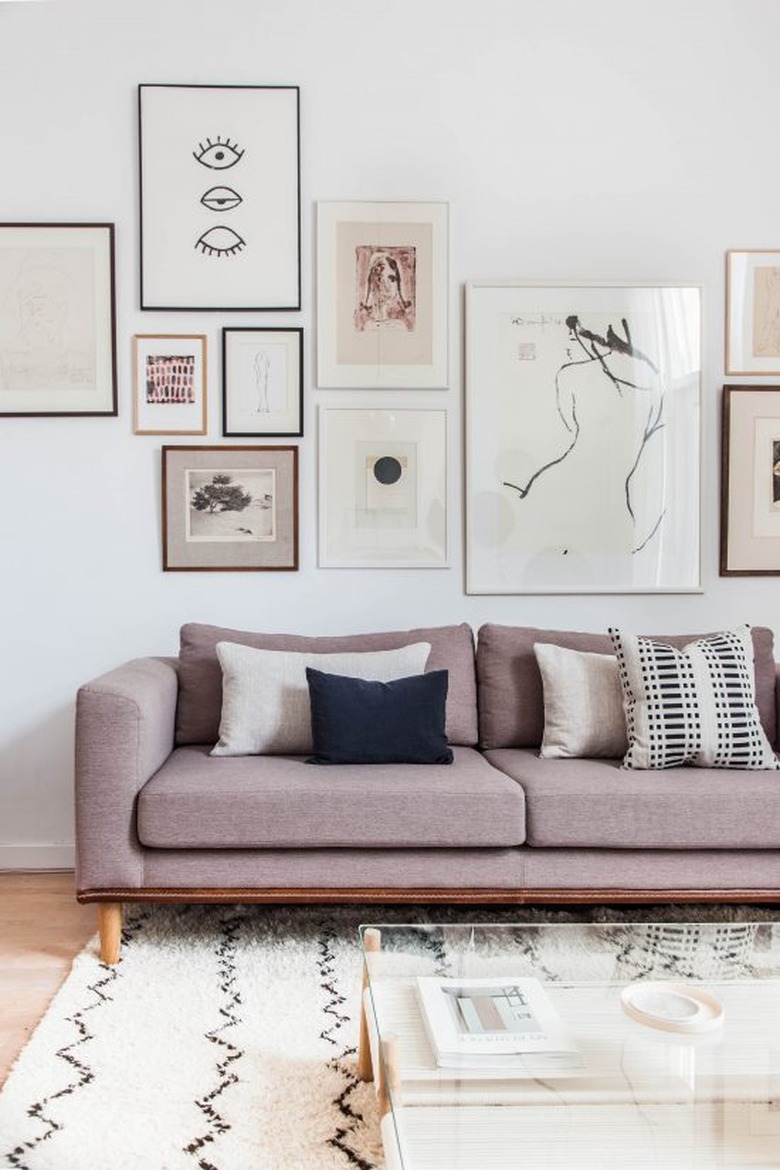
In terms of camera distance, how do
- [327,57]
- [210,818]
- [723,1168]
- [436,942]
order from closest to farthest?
[723,1168] → [436,942] → [210,818] → [327,57]

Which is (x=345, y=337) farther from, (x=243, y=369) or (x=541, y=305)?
(x=541, y=305)

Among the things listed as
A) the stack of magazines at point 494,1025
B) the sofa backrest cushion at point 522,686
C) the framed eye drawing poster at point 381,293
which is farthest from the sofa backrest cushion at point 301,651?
the stack of magazines at point 494,1025

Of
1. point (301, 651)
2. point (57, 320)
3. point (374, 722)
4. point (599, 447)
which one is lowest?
point (374, 722)

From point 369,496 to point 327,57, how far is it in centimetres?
149

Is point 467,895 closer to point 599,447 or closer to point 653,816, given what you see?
point 653,816

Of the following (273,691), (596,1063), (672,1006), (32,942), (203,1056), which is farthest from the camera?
(273,691)

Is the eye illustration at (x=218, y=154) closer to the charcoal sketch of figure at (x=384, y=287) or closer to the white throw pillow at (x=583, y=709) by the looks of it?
the charcoal sketch of figure at (x=384, y=287)

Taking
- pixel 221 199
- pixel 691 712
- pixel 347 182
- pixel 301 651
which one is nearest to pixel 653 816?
pixel 691 712

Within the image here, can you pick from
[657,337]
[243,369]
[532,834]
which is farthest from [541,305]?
[532,834]

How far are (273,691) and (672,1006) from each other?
1.66m

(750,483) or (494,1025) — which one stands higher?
(750,483)

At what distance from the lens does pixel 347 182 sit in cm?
367

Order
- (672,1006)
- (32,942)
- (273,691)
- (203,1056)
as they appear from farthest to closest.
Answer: (273,691), (32,942), (203,1056), (672,1006)

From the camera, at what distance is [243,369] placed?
3672 mm
